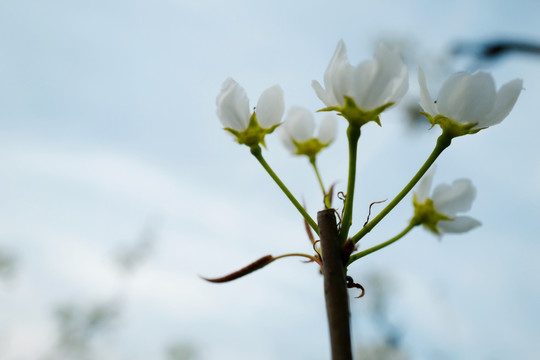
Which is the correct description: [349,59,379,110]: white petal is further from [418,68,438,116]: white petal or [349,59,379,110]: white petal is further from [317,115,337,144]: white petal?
[317,115,337,144]: white petal

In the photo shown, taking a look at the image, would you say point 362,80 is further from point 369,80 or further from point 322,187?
point 322,187

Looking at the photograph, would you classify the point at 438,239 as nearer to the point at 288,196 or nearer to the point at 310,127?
the point at 288,196

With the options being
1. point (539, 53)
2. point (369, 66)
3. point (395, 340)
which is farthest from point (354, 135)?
point (395, 340)

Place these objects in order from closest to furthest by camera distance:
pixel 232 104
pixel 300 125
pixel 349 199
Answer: pixel 349 199 → pixel 232 104 → pixel 300 125

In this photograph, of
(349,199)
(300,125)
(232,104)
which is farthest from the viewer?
(300,125)

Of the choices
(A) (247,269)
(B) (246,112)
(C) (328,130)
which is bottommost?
(A) (247,269)

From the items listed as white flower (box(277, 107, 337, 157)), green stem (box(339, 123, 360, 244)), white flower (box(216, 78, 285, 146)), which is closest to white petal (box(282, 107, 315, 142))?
white flower (box(277, 107, 337, 157))

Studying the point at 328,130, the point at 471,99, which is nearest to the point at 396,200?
the point at 471,99
